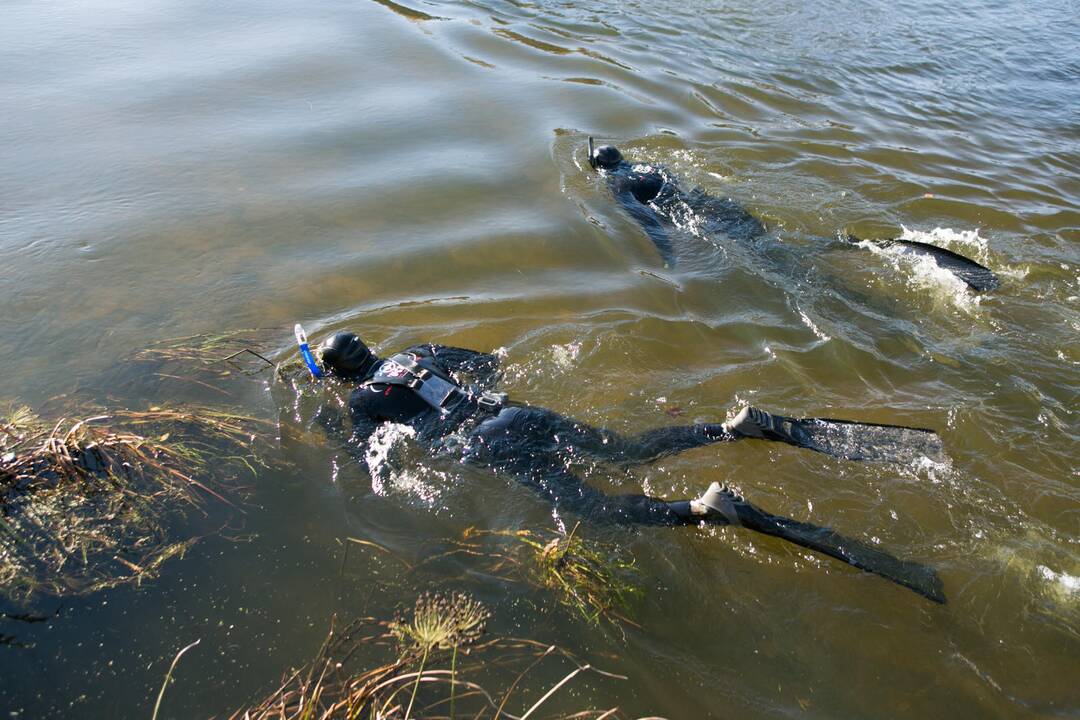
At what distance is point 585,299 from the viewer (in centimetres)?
488

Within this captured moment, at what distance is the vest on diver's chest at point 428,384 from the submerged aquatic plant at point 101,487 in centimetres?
83

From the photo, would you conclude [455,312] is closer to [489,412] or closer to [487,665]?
[489,412]

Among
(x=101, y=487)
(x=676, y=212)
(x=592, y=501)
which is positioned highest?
(x=676, y=212)

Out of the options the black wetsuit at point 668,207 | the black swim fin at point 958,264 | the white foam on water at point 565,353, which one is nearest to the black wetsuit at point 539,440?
the white foam on water at point 565,353

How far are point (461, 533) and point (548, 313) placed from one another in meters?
1.98

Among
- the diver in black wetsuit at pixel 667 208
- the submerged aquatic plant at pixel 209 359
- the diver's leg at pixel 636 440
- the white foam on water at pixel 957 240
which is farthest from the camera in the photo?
the white foam on water at pixel 957 240

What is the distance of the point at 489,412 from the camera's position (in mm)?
3555

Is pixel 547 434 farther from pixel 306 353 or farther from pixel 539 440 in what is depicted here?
pixel 306 353

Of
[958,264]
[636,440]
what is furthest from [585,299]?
[958,264]

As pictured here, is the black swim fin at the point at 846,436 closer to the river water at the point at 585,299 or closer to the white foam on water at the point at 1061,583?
the river water at the point at 585,299

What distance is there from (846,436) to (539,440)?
1.68 meters

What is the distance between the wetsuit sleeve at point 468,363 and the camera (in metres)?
4.03

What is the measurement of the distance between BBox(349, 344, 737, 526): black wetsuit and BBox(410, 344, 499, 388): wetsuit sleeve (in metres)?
0.28

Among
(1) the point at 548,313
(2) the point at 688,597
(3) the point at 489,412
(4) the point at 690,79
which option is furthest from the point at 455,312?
(4) the point at 690,79
